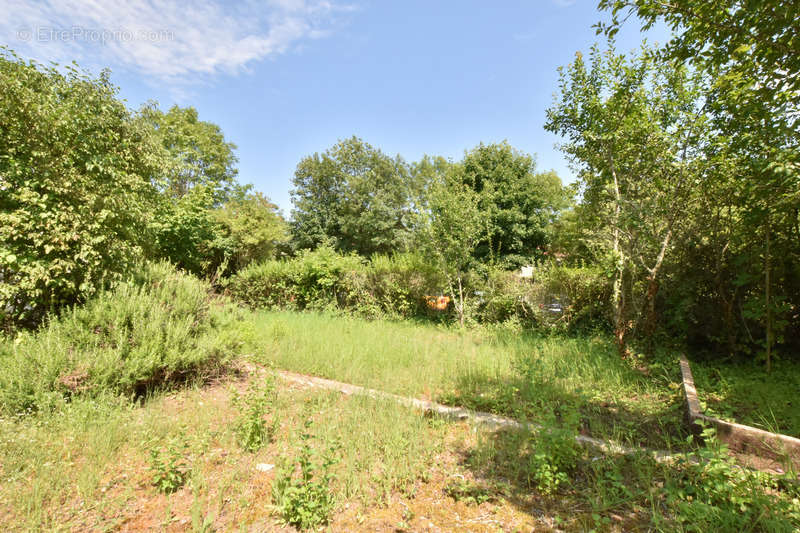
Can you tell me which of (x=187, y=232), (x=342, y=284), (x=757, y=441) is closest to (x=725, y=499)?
(x=757, y=441)

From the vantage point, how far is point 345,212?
1032 inches

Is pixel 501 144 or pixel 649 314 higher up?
pixel 501 144

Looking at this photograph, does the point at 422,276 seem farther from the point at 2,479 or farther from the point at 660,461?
the point at 2,479

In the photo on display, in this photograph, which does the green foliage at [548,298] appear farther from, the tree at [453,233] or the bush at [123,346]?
the bush at [123,346]

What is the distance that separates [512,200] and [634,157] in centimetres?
861

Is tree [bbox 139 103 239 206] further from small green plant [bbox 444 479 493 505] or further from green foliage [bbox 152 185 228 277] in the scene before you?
small green plant [bbox 444 479 493 505]

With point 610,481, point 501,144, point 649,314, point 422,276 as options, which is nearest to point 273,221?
point 422,276

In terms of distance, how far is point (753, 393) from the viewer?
414 centimetres

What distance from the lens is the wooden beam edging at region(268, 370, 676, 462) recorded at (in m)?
3.05

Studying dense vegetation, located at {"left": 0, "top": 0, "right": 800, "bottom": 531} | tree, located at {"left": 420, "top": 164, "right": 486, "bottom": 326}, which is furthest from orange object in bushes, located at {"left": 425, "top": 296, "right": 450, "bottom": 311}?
dense vegetation, located at {"left": 0, "top": 0, "right": 800, "bottom": 531}

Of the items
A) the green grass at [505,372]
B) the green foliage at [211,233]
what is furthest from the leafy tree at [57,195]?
the green foliage at [211,233]

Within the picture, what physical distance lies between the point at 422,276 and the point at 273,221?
34.8 ft

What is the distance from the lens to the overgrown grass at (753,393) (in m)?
3.44

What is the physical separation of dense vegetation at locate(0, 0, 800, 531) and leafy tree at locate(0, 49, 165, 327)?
0.03m
